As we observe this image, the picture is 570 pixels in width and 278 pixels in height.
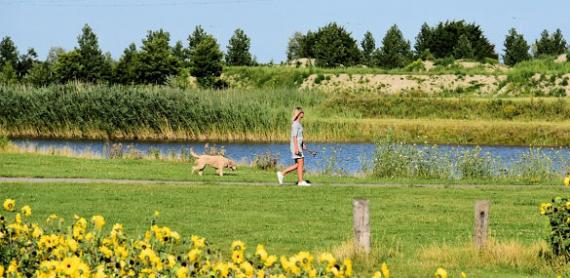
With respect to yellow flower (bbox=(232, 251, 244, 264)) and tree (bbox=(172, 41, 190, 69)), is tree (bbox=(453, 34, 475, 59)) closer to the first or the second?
tree (bbox=(172, 41, 190, 69))

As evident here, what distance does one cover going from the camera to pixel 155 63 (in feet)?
296

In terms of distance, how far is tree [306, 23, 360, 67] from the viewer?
372 ft

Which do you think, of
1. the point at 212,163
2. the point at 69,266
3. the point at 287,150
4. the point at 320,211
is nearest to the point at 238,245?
the point at 69,266

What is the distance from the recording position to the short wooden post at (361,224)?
1373cm

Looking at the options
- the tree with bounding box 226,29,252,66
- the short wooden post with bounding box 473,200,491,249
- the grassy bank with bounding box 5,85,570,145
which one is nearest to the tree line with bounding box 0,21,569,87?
the tree with bounding box 226,29,252,66

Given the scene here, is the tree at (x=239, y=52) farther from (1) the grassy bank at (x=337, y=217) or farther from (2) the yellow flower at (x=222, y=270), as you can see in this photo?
(2) the yellow flower at (x=222, y=270)

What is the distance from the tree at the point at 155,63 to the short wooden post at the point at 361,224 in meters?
76.8

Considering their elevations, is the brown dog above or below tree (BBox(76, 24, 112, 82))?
below

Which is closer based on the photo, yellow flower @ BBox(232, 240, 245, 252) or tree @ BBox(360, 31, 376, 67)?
yellow flower @ BBox(232, 240, 245, 252)

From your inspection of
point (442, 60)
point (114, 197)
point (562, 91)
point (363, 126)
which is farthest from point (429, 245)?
point (442, 60)

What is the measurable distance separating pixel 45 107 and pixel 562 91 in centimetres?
3819

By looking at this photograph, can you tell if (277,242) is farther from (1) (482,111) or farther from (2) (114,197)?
(1) (482,111)

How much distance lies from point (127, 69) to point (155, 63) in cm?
489

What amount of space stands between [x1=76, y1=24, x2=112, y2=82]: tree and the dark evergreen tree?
0.83 metres
